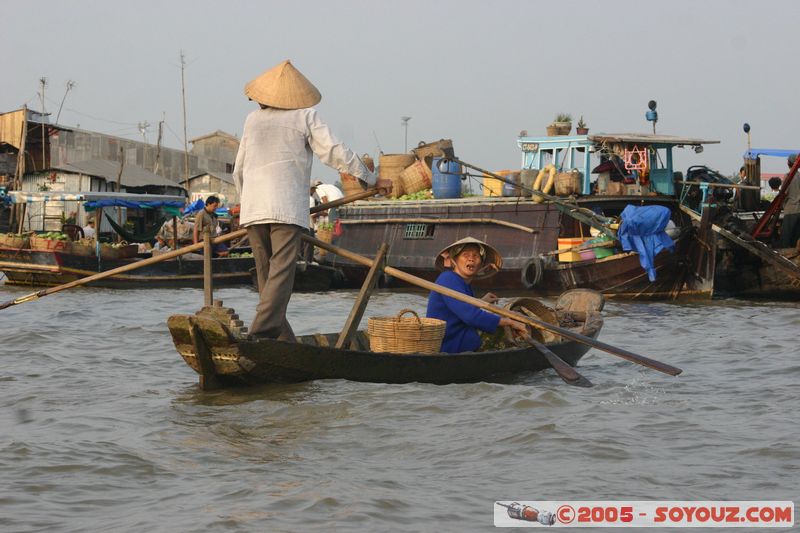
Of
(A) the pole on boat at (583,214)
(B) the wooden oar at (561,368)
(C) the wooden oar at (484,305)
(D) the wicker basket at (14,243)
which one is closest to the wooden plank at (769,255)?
(A) the pole on boat at (583,214)

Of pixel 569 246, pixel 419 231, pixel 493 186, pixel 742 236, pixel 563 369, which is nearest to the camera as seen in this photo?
Result: pixel 563 369

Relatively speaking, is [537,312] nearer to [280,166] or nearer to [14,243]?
[280,166]

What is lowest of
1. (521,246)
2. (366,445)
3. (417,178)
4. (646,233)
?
(366,445)

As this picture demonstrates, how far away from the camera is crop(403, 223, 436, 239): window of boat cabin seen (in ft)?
65.3

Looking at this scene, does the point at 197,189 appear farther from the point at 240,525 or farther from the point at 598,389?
the point at 240,525

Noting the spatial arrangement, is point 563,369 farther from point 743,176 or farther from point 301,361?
point 743,176


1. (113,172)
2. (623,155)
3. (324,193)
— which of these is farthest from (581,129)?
(113,172)

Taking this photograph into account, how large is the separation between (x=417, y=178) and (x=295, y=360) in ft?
48.0

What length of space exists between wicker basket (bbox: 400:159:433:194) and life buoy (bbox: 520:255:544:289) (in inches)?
164

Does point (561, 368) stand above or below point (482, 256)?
below

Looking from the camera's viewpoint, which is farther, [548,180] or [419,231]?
[419,231]

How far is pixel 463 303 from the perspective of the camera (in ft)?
24.4

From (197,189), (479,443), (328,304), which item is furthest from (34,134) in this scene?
(479,443)

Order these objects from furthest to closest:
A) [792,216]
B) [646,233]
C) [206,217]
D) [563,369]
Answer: [792,216], [646,233], [206,217], [563,369]
